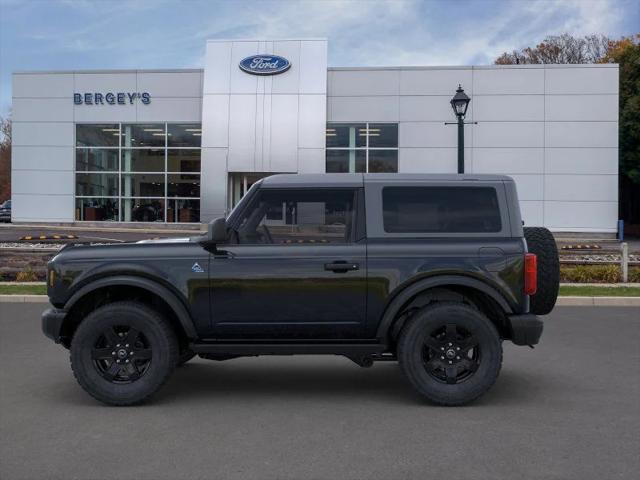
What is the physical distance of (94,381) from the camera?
5.43 m

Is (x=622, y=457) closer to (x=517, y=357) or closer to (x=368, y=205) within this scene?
(x=368, y=205)

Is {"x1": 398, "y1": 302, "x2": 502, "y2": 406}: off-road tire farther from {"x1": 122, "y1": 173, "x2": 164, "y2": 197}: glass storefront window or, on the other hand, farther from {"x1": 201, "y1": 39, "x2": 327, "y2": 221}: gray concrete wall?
{"x1": 122, "y1": 173, "x2": 164, "y2": 197}: glass storefront window

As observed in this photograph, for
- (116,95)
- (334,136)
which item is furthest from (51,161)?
(334,136)

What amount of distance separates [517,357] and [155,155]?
29569 mm

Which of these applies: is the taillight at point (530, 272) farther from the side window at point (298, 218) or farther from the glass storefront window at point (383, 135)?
the glass storefront window at point (383, 135)

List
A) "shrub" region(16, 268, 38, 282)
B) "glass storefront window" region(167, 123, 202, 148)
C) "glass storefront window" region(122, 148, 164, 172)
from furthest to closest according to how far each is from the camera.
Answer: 1. "glass storefront window" region(122, 148, 164, 172)
2. "glass storefront window" region(167, 123, 202, 148)
3. "shrub" region(16, 268, 38, 282)

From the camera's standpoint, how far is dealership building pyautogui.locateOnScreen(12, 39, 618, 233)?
31188 mm

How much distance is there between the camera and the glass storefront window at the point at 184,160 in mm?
34188

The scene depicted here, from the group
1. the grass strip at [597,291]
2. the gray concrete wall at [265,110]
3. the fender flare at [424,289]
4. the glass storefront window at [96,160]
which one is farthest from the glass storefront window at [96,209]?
the fender flare at [424,289]

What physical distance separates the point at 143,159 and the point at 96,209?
356 centimetres

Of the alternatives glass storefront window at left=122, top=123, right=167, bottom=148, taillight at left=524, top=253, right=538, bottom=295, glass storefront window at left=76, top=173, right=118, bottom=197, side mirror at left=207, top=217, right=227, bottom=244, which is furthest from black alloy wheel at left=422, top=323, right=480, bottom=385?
glass storefront window at left=76, top=173, right=118, bottom=197

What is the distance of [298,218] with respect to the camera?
18.4 feet

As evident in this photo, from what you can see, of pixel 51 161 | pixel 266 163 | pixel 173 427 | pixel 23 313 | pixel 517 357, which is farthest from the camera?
pixel 51 161

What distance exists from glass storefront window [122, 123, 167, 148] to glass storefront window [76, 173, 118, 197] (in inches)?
81.8
